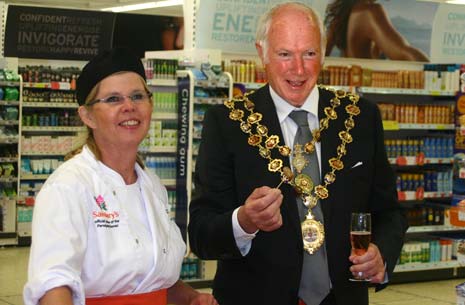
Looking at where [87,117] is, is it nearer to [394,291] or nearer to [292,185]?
[292,185]

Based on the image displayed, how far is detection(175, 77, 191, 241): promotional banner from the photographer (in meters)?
8.08

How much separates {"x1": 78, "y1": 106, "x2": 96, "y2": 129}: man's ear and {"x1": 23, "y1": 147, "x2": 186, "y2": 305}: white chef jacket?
8 cm

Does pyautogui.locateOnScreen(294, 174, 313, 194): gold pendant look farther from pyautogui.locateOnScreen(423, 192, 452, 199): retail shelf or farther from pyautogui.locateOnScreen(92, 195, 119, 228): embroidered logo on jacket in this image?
pyautogui.locateOnScreen(423, 192, 452, 199): retail shelf

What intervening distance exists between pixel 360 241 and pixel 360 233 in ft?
0.09

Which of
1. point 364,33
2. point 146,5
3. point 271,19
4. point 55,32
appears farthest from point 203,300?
point 146,5

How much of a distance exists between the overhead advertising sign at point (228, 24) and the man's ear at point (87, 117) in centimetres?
636

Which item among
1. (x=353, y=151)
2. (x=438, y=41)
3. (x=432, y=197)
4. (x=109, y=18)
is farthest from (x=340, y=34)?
(x=353, y=151)

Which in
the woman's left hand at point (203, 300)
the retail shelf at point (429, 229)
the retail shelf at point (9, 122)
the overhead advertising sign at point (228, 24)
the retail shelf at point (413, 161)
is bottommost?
the retail shelf at point (429, 229)

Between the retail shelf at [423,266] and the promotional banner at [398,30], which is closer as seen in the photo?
the retail shelf at [423,266]

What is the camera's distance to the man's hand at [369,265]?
2.42 m

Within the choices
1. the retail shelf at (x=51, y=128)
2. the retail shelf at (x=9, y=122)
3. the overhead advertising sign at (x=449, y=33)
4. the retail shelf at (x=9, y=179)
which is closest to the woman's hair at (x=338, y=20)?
the overhead advertising sign at (x=449, y=33)

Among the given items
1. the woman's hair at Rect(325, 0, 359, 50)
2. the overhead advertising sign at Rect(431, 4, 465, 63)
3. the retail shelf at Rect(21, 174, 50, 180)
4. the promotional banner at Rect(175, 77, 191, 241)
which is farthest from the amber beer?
the retail shelf at Rect(21, 174, 50, 180)

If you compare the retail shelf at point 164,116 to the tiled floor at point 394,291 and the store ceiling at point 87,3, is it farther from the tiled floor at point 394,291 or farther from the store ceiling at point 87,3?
the store ceiling at point 87,3

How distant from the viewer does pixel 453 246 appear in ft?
30.6
